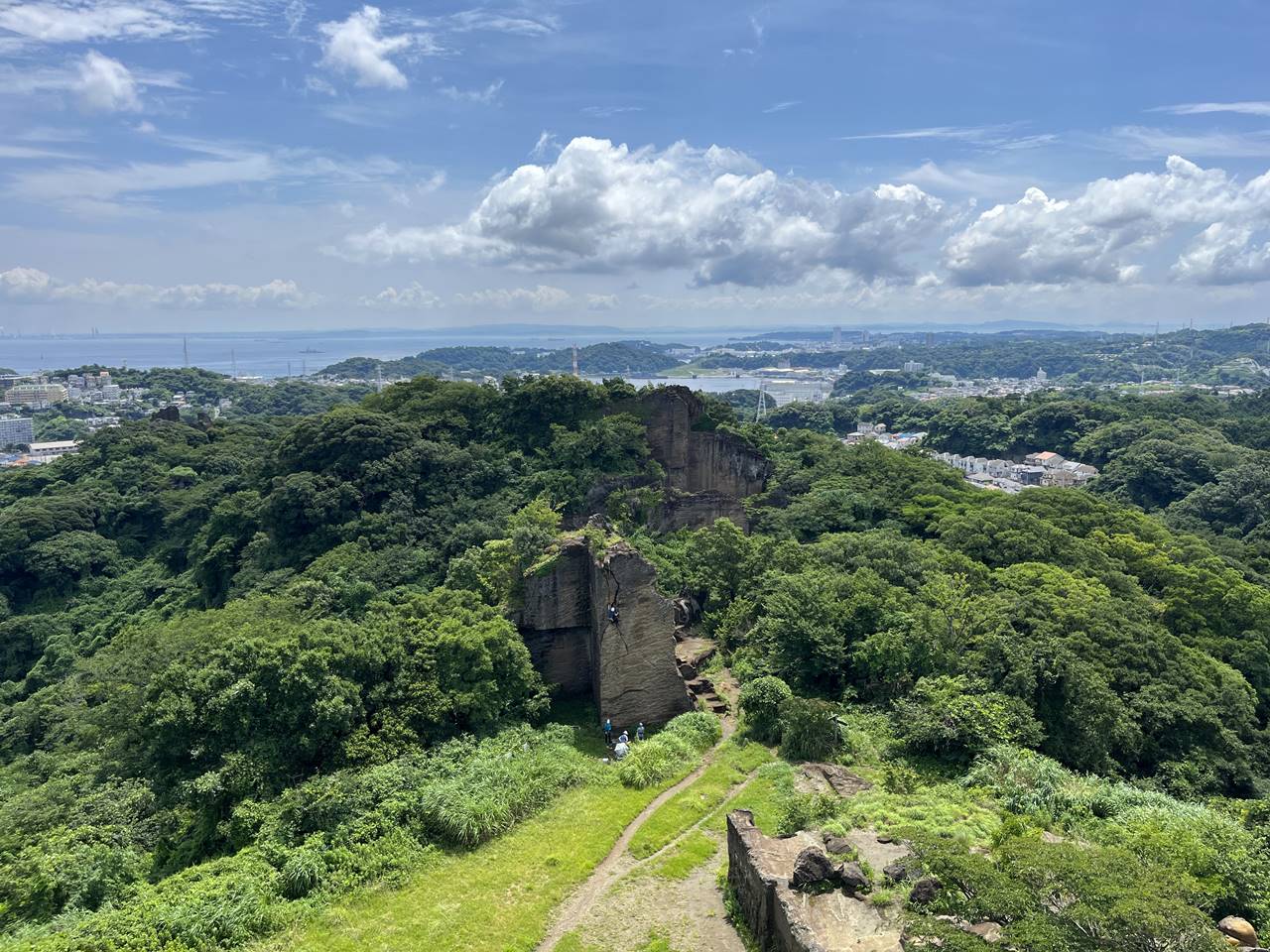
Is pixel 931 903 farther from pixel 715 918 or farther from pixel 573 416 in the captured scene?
pixel 573 416

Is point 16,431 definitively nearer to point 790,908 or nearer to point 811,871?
point 811,871

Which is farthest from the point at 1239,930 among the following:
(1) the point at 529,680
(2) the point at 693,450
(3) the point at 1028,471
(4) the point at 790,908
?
(3) the point at 1028,471

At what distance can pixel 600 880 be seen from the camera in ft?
44.9

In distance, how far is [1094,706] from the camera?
19.0 m

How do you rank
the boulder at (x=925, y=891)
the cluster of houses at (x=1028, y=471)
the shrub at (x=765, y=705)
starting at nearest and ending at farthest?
the boulder at (x=925, y=891)
the shrub at (x=765, y=705)
the cluster of houses at (x=1028, y=471)

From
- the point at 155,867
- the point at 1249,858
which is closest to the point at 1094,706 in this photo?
the point at 1249,858

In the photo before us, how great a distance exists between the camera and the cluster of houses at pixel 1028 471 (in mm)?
69812

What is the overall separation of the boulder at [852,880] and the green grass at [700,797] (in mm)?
4246

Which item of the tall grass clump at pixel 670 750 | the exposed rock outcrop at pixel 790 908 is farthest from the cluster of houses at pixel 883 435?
the exposed rock outcrop at pixel 790 908

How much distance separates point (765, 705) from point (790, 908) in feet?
27.4

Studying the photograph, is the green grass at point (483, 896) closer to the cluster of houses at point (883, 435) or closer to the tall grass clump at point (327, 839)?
the tall grass clump at point (327, 839)

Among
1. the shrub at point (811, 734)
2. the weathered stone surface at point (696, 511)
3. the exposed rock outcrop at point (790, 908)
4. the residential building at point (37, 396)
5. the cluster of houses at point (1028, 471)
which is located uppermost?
the residential building at point (37, 396)

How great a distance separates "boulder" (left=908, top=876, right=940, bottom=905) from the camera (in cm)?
1070

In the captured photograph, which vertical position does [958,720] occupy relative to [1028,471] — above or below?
above
